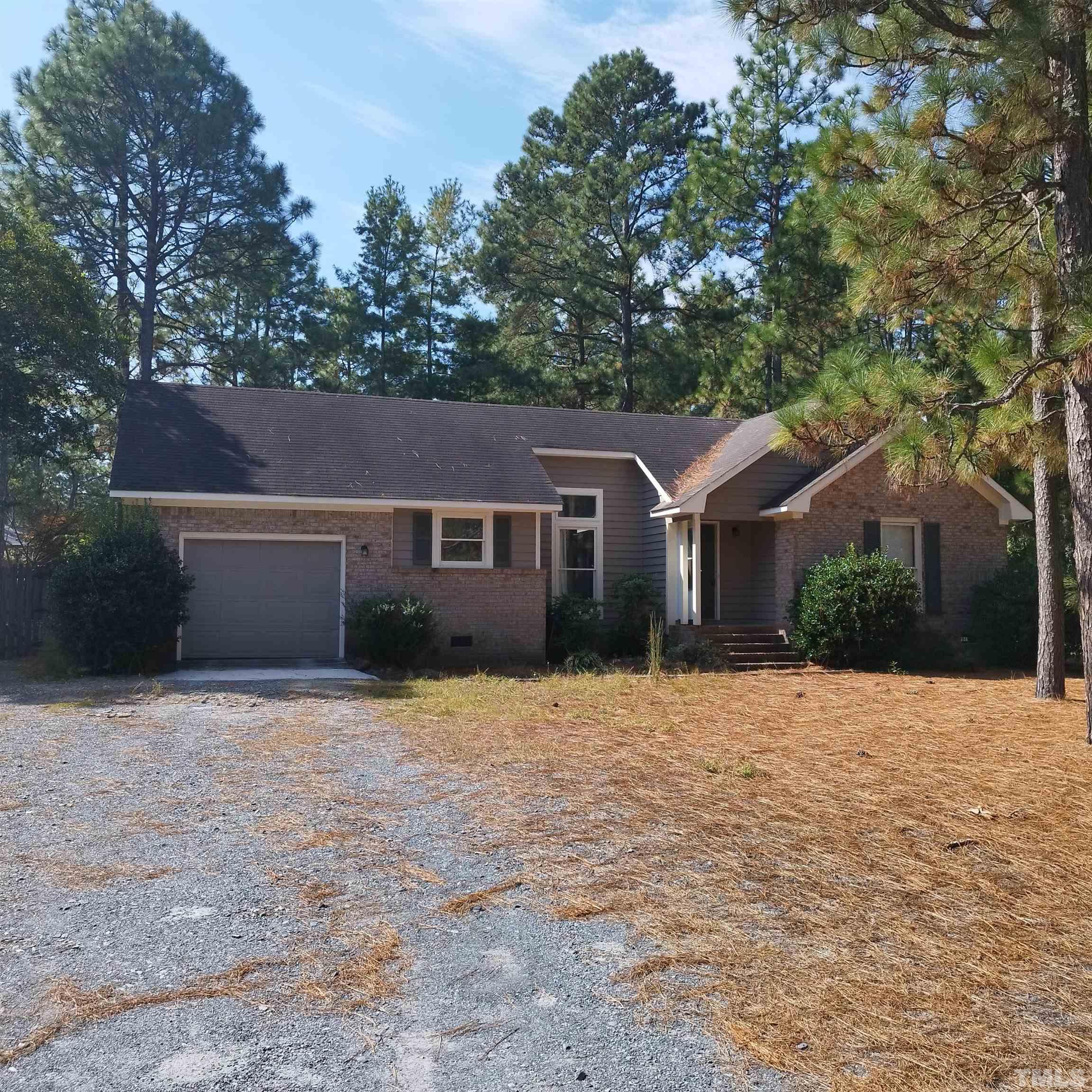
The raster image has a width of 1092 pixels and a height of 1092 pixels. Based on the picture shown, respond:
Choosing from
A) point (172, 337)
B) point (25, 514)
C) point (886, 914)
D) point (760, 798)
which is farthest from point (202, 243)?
point (886, 914)

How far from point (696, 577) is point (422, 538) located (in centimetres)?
480

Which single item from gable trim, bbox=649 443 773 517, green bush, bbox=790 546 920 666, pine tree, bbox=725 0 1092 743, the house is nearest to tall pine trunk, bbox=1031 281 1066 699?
the house

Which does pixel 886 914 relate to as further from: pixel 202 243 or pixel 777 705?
pixel 202 243

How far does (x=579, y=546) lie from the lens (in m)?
19.4

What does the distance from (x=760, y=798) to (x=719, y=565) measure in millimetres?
12793

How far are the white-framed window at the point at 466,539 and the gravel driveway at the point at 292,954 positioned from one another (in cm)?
1020

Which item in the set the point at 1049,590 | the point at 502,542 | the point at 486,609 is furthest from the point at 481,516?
the point at 1049,590

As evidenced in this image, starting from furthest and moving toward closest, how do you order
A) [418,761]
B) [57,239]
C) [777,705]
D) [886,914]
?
[57,239]
[777,705]
[418,761]
[886,914]

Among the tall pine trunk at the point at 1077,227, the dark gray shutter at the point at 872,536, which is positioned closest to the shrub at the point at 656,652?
the dark gray shutter at the point at 872,536

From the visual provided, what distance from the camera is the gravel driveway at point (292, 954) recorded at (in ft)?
9.88

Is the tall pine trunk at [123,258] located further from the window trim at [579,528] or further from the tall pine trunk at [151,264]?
the window trim at [579,528]

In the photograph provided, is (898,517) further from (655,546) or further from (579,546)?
(579,546)

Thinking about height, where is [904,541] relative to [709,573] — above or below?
above

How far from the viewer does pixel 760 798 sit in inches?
253
